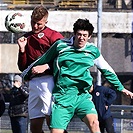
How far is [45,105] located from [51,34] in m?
0.92

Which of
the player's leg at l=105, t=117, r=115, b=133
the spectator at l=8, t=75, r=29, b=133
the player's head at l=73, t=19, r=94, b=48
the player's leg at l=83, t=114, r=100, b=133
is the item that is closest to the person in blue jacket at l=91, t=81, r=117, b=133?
the player's leg at l=105, t=117, r=115, b=133

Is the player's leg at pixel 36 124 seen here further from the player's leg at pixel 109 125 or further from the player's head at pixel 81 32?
the player's leg at pixel 109 125

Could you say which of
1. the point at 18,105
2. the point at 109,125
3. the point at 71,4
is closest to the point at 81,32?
the point at 18,105

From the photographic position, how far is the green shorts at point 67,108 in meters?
7.61

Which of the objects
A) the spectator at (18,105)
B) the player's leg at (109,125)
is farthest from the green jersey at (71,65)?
the player's leg at (109,125)

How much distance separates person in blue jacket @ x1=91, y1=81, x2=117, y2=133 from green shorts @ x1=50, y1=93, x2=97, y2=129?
4396mm

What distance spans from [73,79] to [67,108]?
1.16 ft

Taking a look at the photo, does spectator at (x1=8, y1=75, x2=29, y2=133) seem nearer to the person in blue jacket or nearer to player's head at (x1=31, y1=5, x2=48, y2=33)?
the person in blue jacket

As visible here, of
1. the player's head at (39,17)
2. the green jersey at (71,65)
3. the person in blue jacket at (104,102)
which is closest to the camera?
the green jersey at (71,65)

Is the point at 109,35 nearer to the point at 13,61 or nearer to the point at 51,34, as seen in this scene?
the point at 13,61

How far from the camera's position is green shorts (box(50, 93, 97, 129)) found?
761cm

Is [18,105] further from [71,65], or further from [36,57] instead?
[71,65]

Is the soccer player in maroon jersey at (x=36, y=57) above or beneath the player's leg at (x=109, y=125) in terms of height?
above

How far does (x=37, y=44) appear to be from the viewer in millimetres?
8156
